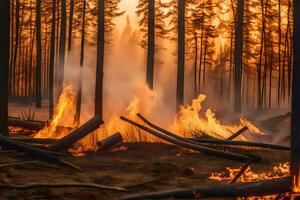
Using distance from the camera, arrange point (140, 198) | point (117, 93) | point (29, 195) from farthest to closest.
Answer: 1. point (117, 93)
2. point (29, 195)
3. point (140, 198)

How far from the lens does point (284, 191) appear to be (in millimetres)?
6465

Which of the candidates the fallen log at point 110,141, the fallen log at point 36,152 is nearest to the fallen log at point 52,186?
the fallen log at point 36,152

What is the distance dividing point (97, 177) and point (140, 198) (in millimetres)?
2422

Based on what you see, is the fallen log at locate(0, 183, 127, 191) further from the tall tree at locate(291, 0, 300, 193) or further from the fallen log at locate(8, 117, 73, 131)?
the fallen log at locate(8, 117, 73, 131)

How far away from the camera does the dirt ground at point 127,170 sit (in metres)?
7.22

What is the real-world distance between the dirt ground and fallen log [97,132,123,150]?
0.21 meters

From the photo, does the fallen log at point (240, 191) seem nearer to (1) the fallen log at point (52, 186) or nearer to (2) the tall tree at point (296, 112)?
(2) the tall tree at point (296, 112)

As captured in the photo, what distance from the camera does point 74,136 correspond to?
10727 mm

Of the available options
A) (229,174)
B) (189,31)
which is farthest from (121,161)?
(189,31)

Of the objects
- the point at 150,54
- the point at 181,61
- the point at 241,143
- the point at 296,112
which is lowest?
the point at 241,143

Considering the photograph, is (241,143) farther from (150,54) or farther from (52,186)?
(150,54)

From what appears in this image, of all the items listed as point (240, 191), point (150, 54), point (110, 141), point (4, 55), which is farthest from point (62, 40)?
point (240, 191)

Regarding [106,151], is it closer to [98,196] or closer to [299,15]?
[98,196]

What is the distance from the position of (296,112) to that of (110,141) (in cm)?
622
